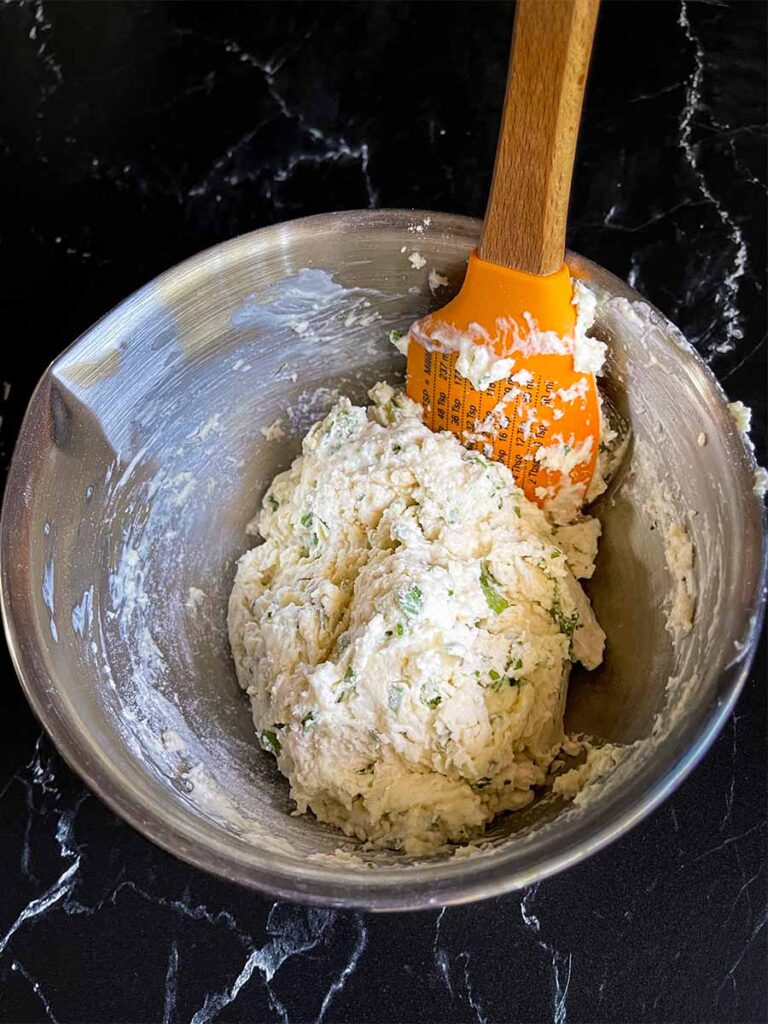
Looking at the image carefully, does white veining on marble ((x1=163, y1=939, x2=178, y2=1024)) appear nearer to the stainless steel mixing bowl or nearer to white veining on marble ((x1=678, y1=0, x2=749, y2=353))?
the stainless steel mixing bowl

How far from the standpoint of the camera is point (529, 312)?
128 cm

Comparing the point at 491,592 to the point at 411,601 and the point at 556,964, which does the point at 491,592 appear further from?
the point at 556,964

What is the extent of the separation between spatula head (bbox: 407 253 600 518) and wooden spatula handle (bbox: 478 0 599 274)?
0.05 m

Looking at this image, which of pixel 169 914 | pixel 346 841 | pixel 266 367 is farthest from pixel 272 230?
pixel 169 914

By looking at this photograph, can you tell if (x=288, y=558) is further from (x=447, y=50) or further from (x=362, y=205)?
(x=447, y=50)

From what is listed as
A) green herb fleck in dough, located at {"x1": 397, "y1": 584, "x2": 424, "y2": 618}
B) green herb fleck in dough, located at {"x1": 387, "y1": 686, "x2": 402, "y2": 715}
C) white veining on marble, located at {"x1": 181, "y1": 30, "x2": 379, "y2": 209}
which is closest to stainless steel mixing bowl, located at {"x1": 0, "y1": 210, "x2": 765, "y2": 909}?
green herb fleck in dough, located at {"x1": 387, "y1": 686, "x2": 402, "y2": 715}

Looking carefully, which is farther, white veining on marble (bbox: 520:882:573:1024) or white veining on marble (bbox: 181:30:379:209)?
white veining on marble (bbox: 181:30:379:209)

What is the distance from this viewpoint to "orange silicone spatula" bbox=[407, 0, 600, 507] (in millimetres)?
1072

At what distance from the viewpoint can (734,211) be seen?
1.72 meters

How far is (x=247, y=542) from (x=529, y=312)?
0.59m

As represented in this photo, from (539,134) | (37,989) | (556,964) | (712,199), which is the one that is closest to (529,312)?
(539,134)

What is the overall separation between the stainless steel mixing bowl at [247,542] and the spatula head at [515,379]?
7cm

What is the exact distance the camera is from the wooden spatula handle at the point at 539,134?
104 centimetres

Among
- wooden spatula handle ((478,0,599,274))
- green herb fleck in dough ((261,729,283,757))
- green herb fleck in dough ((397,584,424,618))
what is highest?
wooden spatula handle ((478,0,599,274))
